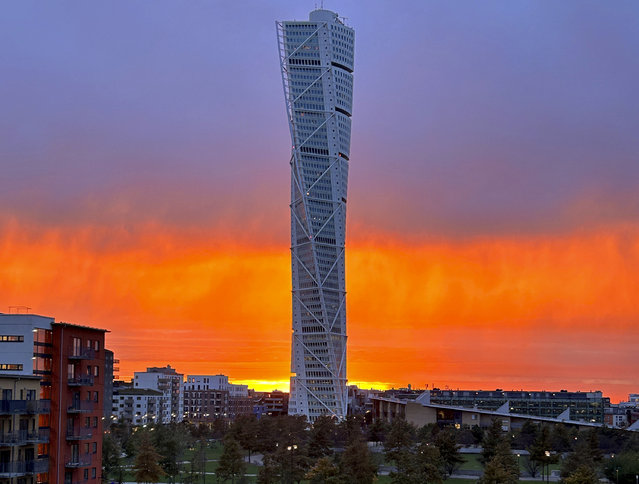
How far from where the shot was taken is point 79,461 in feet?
266

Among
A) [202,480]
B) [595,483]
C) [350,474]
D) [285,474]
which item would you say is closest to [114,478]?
[202,480]

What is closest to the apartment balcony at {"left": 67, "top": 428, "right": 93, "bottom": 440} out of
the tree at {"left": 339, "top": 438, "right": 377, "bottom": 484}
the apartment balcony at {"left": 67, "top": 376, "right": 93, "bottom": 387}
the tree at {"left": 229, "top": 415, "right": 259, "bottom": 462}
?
the apartment balcony at {"left": 67, "top": 376, "right": 93, "bottom": 387}

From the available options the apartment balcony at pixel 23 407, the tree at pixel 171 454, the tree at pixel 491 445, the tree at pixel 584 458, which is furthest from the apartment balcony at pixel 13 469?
the tree at pixel 491 445

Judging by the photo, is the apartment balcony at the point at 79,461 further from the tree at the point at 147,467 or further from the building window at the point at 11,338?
the tree at the point at 147,467

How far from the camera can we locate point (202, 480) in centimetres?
12381

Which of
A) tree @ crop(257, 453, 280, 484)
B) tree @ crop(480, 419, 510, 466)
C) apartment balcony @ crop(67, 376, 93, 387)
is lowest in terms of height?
tree @ crop(257, 453, 280, 484)

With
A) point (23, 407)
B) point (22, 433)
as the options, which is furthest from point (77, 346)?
point (22, 433)

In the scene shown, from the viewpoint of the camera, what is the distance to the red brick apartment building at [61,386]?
3036 inches

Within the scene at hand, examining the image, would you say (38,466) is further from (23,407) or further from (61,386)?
(61,386)

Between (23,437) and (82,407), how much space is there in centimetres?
925

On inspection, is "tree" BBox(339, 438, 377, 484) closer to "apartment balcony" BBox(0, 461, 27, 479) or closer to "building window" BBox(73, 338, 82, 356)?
"building window" BBox(73, 338, 82, 356)

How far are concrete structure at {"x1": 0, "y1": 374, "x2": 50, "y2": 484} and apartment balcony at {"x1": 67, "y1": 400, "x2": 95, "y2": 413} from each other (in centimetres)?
302

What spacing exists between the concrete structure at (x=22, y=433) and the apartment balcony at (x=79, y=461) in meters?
2.62

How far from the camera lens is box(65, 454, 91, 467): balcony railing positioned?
3145 inches
